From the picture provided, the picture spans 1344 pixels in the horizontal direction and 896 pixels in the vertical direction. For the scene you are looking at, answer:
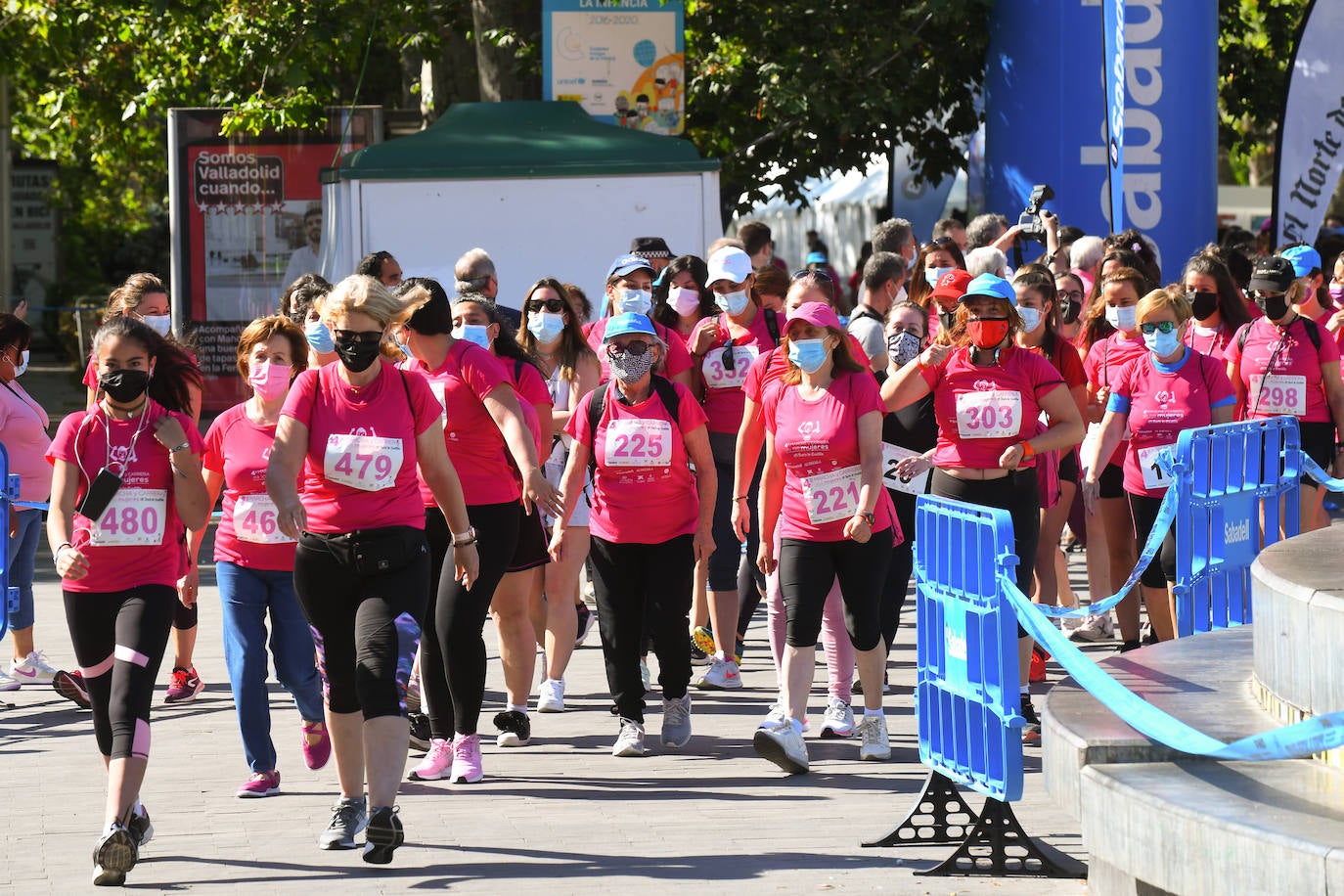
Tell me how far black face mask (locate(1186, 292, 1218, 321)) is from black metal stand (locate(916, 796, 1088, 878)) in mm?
4715

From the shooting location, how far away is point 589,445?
827 cm

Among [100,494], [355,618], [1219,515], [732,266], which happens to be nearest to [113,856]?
[355,618]

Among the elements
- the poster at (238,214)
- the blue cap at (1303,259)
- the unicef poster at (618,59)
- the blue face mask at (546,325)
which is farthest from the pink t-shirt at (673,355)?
the poster at (238,214)

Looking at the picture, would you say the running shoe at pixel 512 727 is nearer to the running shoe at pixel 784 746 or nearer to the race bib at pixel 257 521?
the running shoe at pixel 784 746

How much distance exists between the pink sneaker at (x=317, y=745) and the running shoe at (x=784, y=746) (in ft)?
5.25

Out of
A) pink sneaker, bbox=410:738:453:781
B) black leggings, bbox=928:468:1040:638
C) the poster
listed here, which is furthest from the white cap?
the poster

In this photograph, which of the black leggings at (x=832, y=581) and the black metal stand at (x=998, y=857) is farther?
the black leggings at (x=832, y=581)

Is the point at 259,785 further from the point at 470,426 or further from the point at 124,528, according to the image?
the point at 470,426

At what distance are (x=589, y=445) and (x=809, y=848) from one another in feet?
7.41

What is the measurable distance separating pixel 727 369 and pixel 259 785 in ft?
11.0

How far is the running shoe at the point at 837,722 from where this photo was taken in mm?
8367

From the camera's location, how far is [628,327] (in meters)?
8.05

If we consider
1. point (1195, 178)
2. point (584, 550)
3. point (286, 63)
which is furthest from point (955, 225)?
point (286, 63)

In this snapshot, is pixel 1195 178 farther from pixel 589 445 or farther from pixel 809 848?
pixel 809 848
